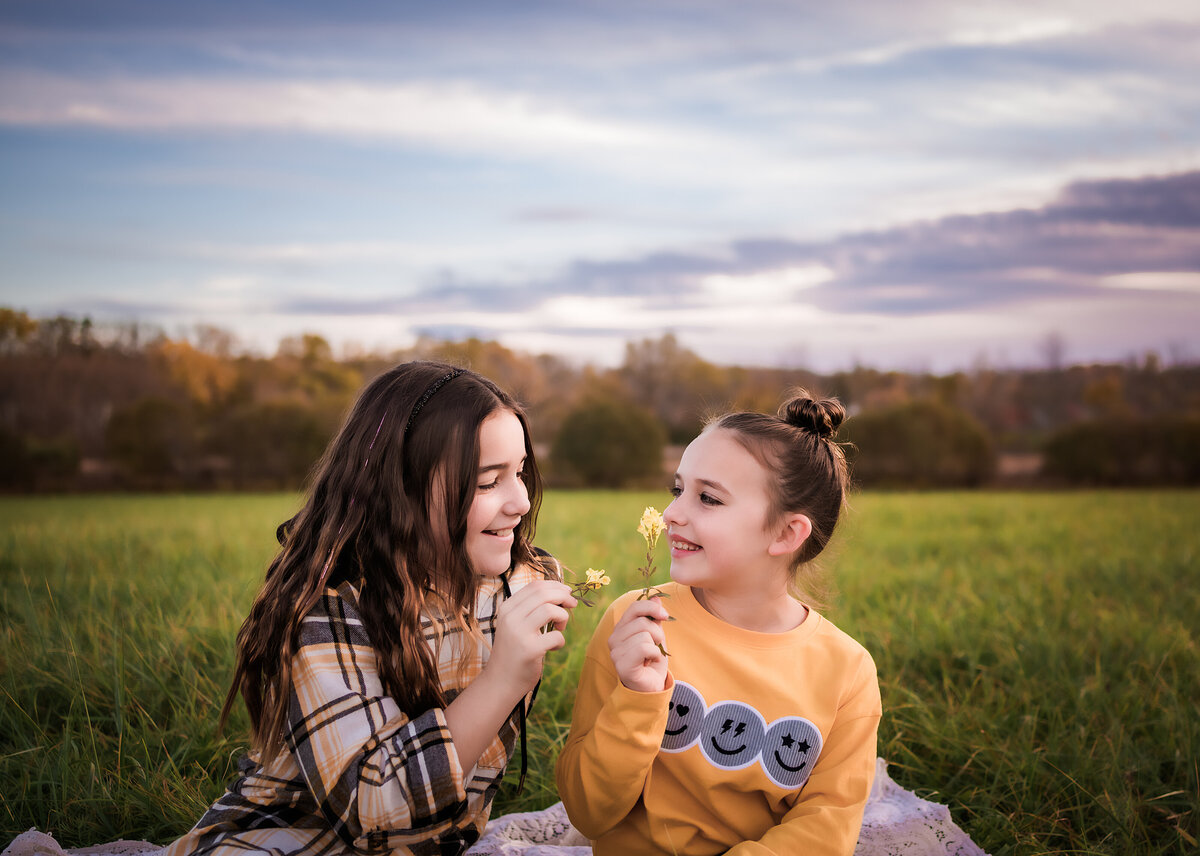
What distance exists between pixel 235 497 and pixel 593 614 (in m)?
13.0

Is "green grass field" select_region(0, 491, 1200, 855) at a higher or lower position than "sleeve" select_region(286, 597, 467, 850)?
lower

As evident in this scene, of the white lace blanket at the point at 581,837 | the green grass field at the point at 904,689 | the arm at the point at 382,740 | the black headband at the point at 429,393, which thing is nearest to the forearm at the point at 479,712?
the arm at the point at 382,740

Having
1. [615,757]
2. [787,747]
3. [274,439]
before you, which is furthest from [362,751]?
[274,439]

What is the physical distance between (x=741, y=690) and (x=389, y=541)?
98 centimetres

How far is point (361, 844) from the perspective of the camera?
1859 millimetres

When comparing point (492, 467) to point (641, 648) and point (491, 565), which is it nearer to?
point (491, 565)

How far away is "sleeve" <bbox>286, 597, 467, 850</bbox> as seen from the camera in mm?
1771

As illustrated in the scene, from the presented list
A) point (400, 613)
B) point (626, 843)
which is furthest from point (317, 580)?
point (626, 843)

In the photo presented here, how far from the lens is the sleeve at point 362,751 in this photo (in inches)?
69.7

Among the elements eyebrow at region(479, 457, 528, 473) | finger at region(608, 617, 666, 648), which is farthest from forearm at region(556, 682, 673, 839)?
eyebrow at region(479, 457, 528, 473)

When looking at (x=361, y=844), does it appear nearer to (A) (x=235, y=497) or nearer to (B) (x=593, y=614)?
(B) (x=593, y=614)

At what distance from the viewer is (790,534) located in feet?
7.09

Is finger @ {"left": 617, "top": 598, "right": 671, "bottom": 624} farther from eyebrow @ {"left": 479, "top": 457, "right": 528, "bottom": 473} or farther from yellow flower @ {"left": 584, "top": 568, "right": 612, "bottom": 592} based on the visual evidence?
eyebrow @ {"left": 479, "top": 457, "right": 528, "bottom": 473}

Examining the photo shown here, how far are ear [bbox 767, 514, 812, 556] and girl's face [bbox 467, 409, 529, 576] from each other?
67 centimetres
